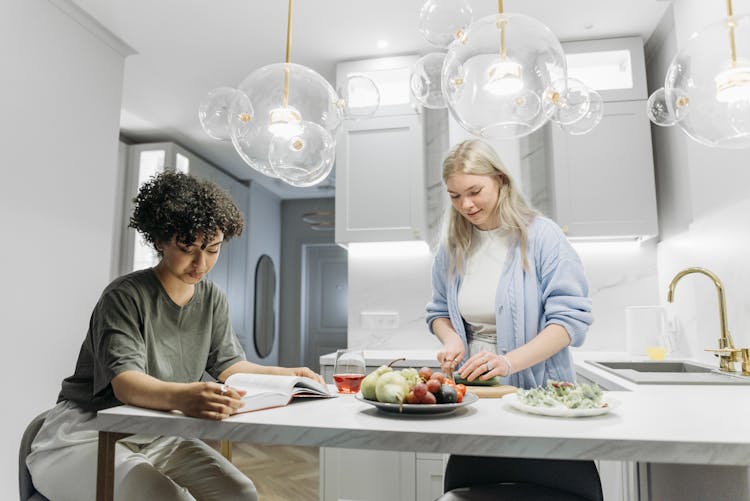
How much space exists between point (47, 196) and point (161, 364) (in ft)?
5.38

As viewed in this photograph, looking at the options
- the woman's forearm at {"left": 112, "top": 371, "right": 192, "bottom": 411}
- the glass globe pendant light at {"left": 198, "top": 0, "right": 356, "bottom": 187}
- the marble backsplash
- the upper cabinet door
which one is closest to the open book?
the woman's forearm at {"left": 112, "top": 371, "right": 192, "bottom": 411}

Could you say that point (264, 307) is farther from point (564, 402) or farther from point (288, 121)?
point (564, 402)

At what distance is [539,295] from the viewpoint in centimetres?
145

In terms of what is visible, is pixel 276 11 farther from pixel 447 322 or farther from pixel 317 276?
pixel 317 276

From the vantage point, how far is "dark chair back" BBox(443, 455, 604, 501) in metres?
1.16

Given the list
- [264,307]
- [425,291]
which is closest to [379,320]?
[425,291]

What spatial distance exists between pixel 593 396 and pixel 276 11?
2507mm

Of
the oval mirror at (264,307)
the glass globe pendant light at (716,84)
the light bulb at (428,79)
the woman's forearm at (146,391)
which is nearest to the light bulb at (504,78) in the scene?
the glass globe pendant light at (716,84)

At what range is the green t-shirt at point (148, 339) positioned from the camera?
48.0 inches

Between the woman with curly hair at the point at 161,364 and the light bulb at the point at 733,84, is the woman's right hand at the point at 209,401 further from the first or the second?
the light bulb at the point at 733,84

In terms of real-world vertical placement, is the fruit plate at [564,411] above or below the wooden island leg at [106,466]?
above

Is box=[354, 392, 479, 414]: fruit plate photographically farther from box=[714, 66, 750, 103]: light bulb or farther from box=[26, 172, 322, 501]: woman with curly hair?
box=[714, 66, 750, 103]: light bulb

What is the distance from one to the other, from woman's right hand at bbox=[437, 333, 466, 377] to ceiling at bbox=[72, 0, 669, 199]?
6.14 ft

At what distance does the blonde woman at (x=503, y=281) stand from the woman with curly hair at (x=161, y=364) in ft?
1.65
